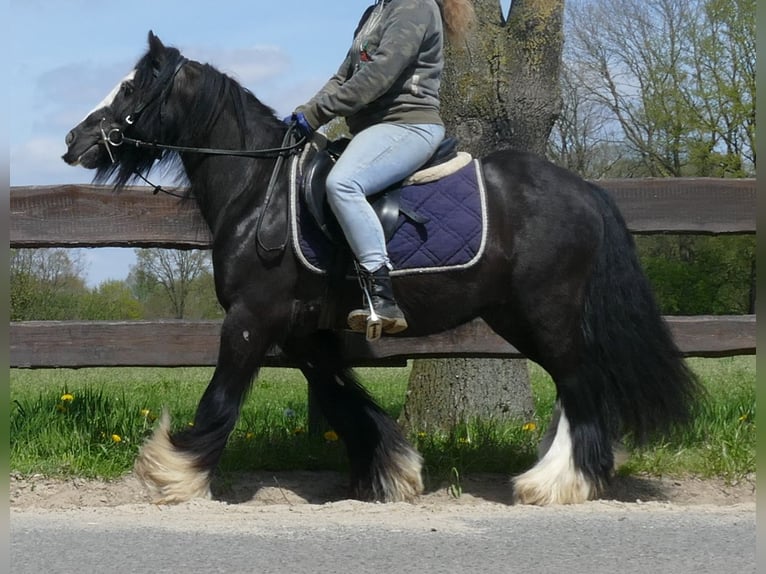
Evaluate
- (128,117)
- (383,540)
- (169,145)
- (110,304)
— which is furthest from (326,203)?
(110,304)

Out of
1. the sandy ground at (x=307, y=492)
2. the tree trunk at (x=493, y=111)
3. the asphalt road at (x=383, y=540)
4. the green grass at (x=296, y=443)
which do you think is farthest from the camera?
the tree trunk at (x=493, y=111)

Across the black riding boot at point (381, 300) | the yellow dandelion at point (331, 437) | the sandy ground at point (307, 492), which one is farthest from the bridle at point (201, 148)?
the yellow dandelion at point (331, 437)

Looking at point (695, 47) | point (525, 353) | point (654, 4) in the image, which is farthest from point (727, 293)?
point (525, 353)

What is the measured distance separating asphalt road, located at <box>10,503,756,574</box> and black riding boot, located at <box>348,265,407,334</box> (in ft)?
3.21

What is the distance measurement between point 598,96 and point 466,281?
84.9 ft

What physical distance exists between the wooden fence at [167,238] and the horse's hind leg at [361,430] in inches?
25.0

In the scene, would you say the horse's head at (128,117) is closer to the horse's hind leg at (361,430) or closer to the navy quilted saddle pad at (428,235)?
the navy quilted saddle pad at (428,235)

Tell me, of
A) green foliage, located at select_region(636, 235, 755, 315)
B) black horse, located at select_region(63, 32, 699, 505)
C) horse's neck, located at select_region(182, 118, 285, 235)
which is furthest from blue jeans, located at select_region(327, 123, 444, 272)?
green foliage, located at select_region(636, 235, 755, 315)

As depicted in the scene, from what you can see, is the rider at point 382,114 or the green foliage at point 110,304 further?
the green foliage at point 110,304

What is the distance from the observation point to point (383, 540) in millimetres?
4402

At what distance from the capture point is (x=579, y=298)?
5.57m

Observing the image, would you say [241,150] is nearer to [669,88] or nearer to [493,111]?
[493,111]

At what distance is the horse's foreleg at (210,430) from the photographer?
17.4 ft

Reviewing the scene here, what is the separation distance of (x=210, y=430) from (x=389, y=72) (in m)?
2.10
